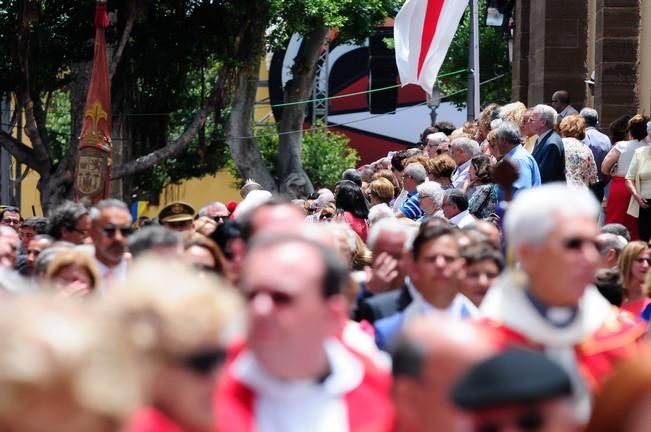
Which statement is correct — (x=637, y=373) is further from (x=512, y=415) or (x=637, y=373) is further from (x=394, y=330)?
(x=394, y=330)

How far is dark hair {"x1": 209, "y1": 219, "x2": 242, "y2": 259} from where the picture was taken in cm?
799

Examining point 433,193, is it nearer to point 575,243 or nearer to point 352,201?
point 352,201

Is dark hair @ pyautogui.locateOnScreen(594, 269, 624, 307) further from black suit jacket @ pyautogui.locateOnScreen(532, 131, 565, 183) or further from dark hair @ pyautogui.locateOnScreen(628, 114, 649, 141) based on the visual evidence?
dark hair @ pyautogui.locateOnScreen(628, 114, 649, 141)

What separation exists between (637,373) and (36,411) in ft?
4.54

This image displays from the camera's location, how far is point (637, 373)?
3648mm

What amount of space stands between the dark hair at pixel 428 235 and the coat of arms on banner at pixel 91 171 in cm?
1958

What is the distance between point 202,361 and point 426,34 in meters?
15.3

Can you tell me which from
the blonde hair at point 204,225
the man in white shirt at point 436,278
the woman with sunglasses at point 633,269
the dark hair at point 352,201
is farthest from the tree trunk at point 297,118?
the man in white shirt at point 436,278

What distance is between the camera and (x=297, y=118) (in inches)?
1513

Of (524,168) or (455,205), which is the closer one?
(524,168)

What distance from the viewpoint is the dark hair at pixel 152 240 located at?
7097mm

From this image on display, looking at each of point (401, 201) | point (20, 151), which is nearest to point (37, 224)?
point (401, 201)

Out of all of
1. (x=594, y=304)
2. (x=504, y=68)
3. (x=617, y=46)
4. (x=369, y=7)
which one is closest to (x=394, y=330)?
(x=594, y=304)

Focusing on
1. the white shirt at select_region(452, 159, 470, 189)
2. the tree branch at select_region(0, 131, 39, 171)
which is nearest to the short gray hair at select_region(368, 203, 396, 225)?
the white shirt at select_region(452, 159, 470, 189)
